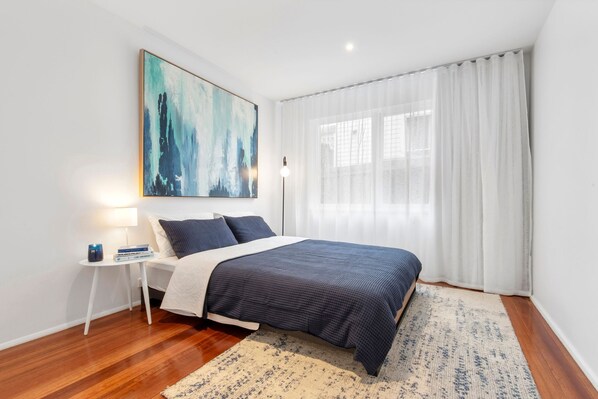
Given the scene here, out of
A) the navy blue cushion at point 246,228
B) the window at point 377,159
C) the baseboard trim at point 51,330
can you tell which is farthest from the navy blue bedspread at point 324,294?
the window at point 377,159

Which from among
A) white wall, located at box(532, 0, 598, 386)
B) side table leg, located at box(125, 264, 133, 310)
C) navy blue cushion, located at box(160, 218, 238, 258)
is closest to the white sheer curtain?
white wall, located at box(532, 0, 598, 386)

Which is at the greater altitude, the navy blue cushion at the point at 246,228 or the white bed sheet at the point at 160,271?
the navy blue cushion at the point at 246,228

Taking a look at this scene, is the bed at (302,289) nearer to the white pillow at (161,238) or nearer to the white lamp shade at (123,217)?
the white pillow at (161,238)

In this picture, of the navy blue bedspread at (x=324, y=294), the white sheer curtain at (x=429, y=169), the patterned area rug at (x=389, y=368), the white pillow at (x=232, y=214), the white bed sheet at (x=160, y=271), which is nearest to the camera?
the patterned area rug at (x=389, y=368)

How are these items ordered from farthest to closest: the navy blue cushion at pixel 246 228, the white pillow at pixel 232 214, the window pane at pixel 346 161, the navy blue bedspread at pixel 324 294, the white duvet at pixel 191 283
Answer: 1. the window pane at pixel 346 161
2. the white pillow at pixel 232 214
3. the navy blue cushion at pixel 246 228
4. the white duvet at pixel 191 283
5. the navy blue bedspread at pixel 324 294

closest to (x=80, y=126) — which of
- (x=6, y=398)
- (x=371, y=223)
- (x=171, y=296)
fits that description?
(x=171, y=296)

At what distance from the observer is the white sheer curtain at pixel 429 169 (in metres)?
3.23

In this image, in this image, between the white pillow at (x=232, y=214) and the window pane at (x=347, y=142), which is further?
the window pane at (x=347, y=142)

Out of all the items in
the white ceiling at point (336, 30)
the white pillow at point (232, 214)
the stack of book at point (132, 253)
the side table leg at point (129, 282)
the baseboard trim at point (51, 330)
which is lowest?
the baseboard trim at point (51, 330)

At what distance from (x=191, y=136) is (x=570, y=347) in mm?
3886

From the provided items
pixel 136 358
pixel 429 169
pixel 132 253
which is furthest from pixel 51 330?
pixel 429 169

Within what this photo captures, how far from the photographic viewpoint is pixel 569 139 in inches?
84.9

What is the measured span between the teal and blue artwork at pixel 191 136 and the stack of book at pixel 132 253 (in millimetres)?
643

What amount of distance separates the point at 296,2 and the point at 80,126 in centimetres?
215
